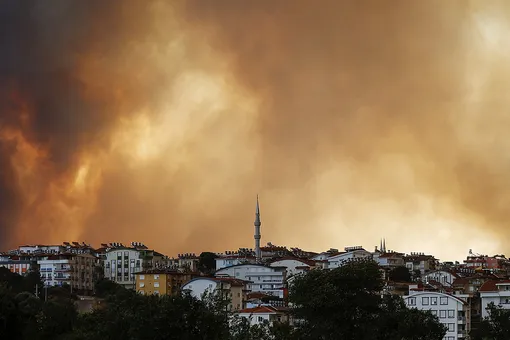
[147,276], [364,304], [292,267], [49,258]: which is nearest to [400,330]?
[364,304]

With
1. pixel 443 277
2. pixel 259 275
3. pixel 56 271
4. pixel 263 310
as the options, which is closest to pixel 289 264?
pixel 259 275

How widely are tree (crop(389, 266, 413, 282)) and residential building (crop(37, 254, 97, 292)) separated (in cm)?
3261

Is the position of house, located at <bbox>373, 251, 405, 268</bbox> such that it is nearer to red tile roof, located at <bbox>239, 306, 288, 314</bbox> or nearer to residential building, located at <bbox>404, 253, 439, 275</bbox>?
residential building, located at <bbox>404, 253, 439, 275</bbox>

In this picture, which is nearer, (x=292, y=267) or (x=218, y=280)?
(x=218, y=280)

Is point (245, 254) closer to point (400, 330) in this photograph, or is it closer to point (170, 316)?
point (400, 330)

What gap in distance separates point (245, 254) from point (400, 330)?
77.8 metres

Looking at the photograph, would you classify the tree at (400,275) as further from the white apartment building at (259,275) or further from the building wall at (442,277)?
the white apartment building at (259,275)

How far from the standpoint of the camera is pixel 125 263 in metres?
120

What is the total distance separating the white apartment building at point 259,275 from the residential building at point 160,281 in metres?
7.31

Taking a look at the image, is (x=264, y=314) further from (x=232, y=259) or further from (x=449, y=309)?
(x=232, y=259)

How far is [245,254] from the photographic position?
132125 millimetres

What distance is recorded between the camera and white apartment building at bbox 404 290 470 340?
8343cm

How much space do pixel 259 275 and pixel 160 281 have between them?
12372mm

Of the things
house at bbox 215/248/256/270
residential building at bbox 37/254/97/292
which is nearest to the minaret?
house at bbox 215/248/256/270
